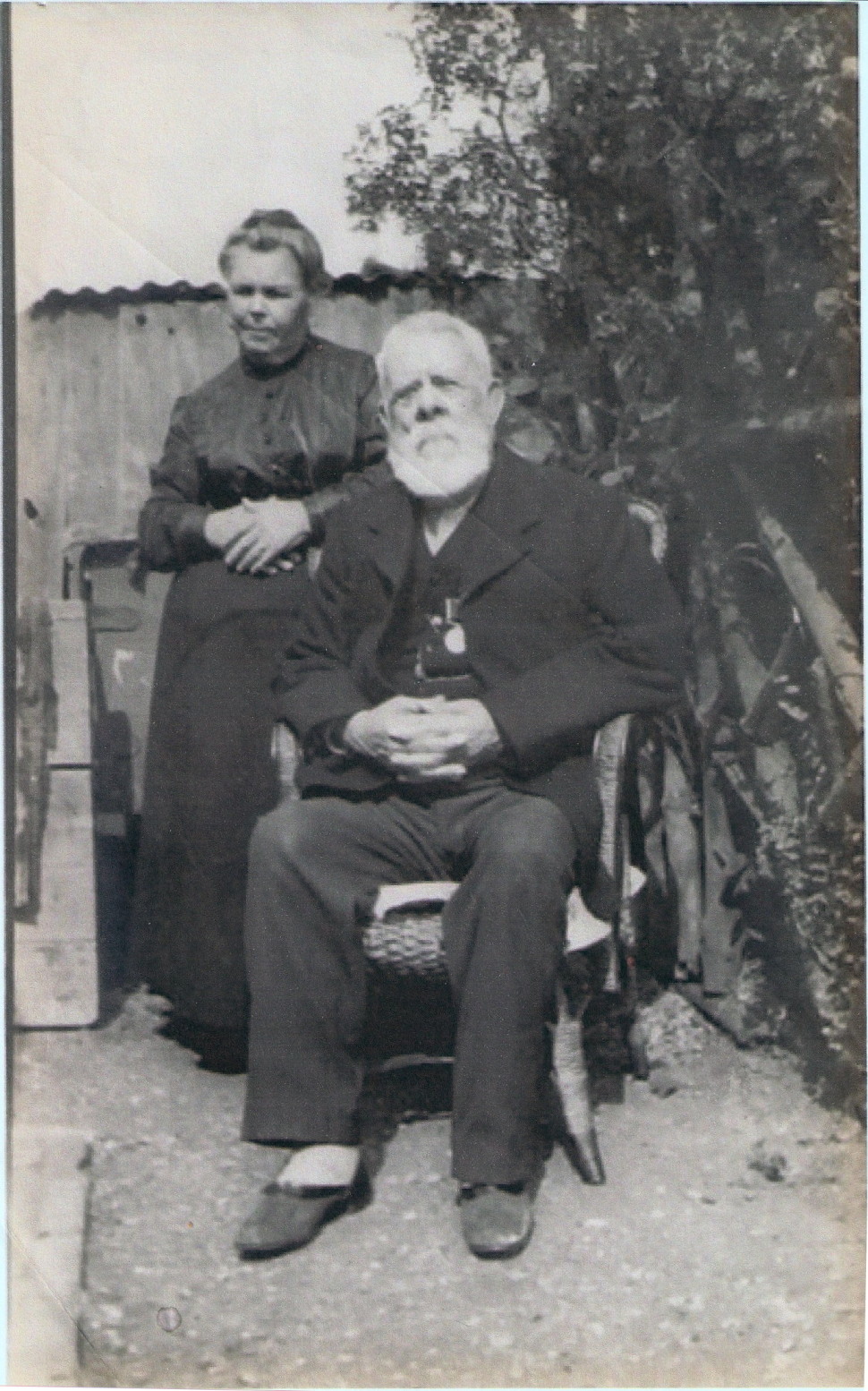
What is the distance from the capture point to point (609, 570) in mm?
2949

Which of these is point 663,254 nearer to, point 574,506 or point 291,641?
point 574,506

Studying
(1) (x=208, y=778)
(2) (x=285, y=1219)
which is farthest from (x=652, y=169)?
(2) (x=285, y=1219)

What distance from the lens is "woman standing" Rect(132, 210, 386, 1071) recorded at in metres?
3.10

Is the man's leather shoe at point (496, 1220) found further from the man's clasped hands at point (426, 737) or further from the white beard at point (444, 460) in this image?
the white beard at point (444, 460)

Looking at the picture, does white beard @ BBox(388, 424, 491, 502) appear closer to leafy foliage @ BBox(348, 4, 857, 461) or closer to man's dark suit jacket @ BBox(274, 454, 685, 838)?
man's dark suit jacket @ BBox(274, 454, 685, 838)

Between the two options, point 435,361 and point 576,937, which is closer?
point 576,937

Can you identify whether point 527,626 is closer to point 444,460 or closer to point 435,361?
point 444,460

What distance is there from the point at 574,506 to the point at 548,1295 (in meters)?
1.51

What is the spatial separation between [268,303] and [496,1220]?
187 cm

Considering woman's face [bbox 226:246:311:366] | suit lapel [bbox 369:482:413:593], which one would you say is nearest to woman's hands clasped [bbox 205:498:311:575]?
suit lapel [bbox 369:482:413:593]

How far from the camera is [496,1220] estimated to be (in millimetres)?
2719

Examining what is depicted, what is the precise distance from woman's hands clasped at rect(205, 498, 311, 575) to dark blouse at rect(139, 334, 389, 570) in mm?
29

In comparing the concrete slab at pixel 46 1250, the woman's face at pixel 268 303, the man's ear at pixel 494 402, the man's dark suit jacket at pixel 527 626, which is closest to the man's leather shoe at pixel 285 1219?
the concrete slab at pixel 46 1250

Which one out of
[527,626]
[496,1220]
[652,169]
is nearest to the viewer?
[496,1220]
